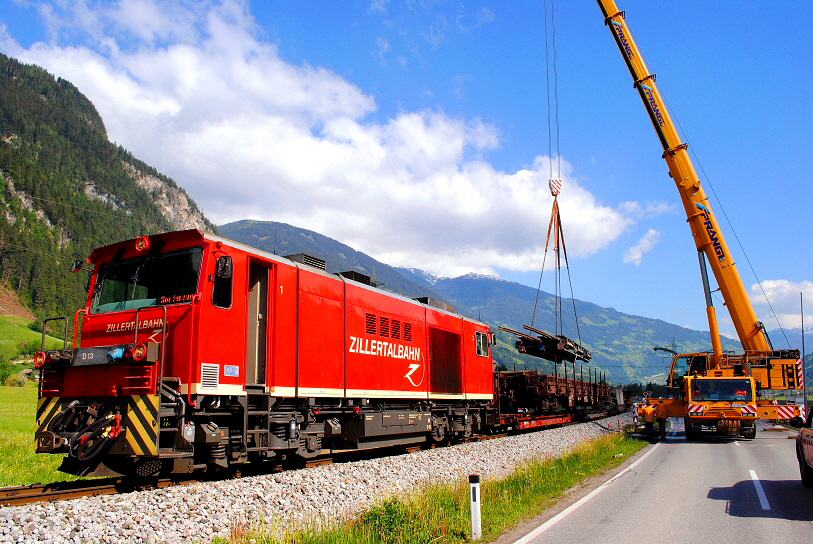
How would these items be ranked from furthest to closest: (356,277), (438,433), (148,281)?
(438,433) < (356,277) < (148,281)

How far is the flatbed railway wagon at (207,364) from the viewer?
8688 mm

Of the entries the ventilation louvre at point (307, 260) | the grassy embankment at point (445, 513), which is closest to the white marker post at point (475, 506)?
the grassy embankment at point (445, 513)

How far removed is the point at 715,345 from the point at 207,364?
2164cm

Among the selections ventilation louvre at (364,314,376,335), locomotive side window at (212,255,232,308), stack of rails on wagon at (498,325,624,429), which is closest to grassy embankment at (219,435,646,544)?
locomotive side window at (212,255,232,308)

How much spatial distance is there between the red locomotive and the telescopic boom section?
14563mm

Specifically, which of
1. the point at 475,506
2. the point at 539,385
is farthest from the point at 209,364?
the point at 539,385

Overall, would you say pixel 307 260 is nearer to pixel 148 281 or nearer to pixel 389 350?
pixel 389 350

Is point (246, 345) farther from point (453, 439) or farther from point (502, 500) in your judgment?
point (453, 439)

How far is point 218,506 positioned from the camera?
7.83 m

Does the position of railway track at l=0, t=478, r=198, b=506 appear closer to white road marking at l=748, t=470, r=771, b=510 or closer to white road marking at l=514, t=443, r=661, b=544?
white road marking at l=514, t=443, r=661, b=544

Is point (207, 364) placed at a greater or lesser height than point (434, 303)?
lesser

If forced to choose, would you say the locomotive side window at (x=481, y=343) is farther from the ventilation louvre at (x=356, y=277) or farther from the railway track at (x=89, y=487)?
the railway track at (x=89, y=487)

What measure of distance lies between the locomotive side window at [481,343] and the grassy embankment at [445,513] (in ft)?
24.1

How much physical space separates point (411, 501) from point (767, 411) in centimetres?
1765
